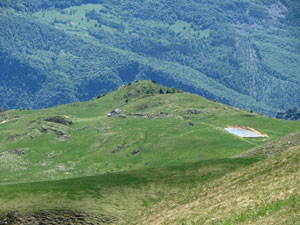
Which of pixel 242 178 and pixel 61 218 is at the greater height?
pixel 242 178

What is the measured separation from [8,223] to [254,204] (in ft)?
137

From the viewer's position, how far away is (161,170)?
10244 cm

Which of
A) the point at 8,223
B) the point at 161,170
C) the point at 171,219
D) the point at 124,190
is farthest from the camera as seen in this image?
the point at 161,170

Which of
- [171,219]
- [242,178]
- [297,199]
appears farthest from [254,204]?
[242,178]

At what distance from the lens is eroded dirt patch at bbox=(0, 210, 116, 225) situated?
262ft

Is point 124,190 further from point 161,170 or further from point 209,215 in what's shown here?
point 209,215

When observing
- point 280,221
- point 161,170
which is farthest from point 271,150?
point 280,221

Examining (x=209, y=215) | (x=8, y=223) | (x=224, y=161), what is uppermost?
(x=209, y=215)

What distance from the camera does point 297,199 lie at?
48.5 metres

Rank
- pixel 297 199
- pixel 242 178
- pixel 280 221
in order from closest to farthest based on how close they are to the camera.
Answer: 1. pixel 280 221
2. pixel 297 199
3. pixel 242 178

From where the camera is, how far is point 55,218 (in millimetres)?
82125

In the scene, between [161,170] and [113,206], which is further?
[161,170]

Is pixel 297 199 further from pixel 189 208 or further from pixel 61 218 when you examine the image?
pixel 61 218

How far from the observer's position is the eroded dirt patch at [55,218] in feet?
262
